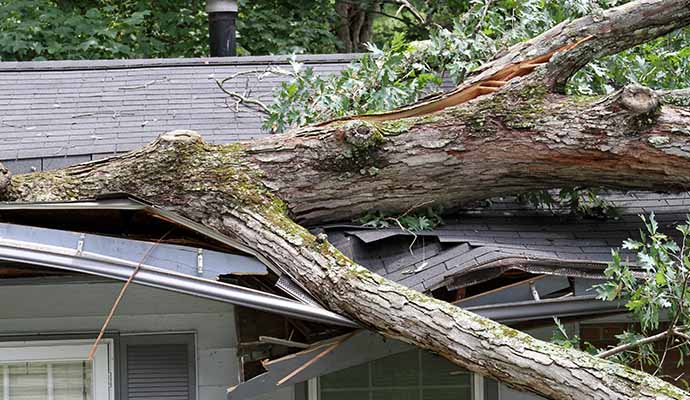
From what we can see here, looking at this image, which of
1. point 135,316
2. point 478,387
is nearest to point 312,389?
point 478,387

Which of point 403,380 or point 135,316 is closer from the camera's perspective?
point 135,316

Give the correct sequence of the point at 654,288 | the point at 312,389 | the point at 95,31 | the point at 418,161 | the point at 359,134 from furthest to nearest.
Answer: the point at 95,31 < the point at 312,389 < the point at 418,161 < the point at 359,134 < the point at 654,288

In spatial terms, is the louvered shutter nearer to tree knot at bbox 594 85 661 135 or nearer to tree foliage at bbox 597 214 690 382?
tree foliage at bbox 597 214 690 382

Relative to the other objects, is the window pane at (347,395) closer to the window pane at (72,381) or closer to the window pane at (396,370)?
the window pane at (396,370)

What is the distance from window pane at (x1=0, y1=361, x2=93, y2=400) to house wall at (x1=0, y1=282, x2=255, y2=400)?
219 mm

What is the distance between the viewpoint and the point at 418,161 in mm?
5504

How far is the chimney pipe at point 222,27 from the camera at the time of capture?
32.1 feet

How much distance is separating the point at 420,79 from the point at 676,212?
1.61m

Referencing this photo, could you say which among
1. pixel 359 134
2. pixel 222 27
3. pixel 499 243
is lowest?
pixel 499 243

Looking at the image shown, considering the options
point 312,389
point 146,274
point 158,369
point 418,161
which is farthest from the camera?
point 312,389

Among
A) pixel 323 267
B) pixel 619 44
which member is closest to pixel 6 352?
pixel 323 267

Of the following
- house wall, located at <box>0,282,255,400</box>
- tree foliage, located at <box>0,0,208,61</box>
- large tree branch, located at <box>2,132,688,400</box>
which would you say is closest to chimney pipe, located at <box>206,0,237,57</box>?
tree foliage, located at <box>0,0,208,61</box>

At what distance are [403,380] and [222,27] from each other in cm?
463

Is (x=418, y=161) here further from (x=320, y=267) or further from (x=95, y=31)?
(x=95, y=31)
